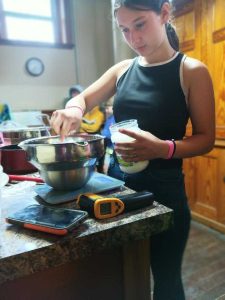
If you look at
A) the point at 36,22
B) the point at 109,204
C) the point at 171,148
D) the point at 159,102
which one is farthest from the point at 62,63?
the point at 109,204

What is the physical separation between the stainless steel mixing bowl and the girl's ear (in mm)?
425

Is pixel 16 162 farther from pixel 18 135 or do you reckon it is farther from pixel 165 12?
pixel 165 12

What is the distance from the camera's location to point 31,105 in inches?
122

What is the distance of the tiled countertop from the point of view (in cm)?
43

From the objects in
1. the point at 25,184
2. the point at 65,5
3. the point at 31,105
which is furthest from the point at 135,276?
the point at 65,5

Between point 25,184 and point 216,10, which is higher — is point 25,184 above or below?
below

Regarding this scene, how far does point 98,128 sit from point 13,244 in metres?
2.56

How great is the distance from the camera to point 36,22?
124 inches

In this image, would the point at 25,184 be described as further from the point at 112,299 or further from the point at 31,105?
the point at 31,105

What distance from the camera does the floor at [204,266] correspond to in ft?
4.83

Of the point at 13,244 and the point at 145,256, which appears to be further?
the point at 145,256

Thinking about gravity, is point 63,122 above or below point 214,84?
below

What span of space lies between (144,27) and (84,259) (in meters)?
0.63

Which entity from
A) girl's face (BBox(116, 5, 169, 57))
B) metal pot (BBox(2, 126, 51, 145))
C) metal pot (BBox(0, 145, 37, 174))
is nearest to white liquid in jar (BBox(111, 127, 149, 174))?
girl's face (BBox(116, 5, 169, 57))
